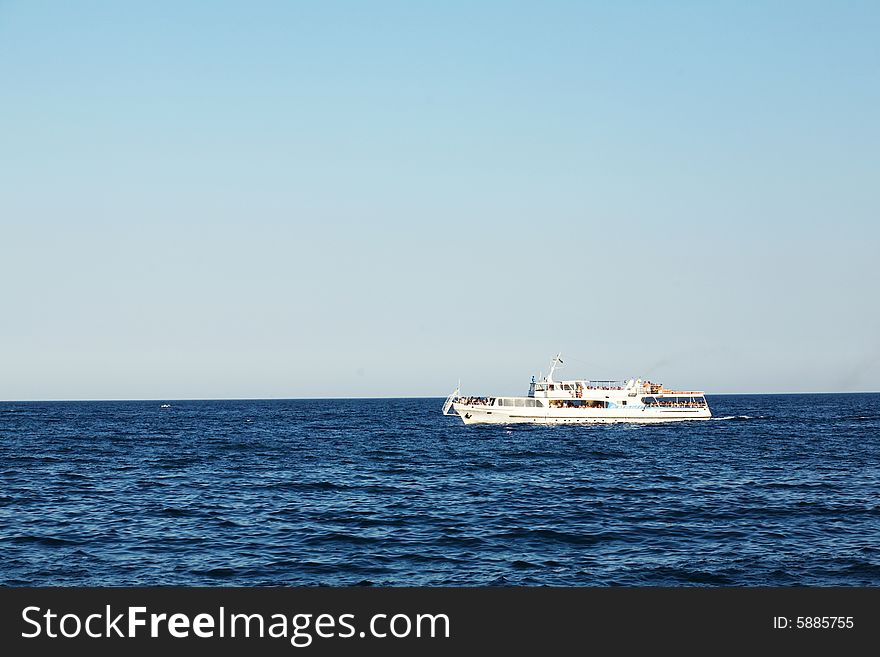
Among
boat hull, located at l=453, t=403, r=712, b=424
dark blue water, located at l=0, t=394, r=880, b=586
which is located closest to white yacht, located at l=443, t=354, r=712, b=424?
boat hull, located at l=453, t=403, r=712, b=424

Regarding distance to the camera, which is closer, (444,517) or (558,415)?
(444,517)

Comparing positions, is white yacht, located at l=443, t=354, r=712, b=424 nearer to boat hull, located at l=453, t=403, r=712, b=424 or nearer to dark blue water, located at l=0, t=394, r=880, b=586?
boat hull, located at l=453, t=403, r=712, b=424

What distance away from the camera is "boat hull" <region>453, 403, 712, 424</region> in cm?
9931

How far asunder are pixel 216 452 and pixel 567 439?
36594mm

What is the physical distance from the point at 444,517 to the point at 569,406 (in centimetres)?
7006

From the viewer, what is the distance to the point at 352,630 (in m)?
9.82

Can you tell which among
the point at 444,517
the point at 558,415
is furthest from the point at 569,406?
the point at 444,517

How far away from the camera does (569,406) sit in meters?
101

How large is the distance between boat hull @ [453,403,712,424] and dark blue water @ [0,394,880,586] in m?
33.6

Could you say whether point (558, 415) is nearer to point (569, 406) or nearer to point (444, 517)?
point (569, 406)

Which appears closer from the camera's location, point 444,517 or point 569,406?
point 444,517

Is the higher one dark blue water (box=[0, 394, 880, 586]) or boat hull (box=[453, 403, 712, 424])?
boat hull (box=[453, 403, 712, 424])

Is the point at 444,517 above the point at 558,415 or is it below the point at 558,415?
below

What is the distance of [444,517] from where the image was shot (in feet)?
109
